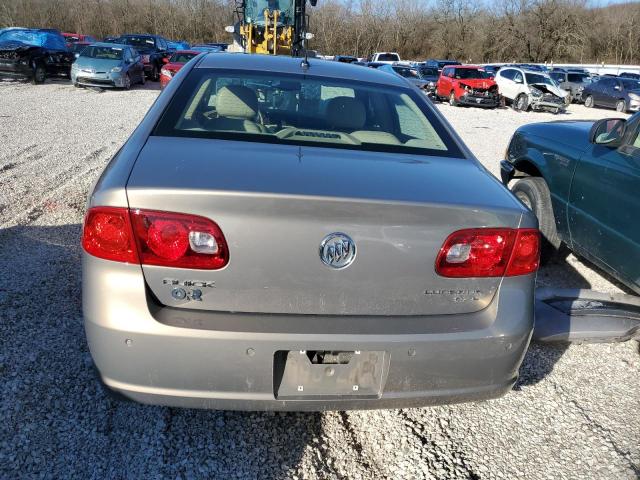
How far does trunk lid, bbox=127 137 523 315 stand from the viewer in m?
1.89

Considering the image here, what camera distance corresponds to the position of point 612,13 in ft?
224

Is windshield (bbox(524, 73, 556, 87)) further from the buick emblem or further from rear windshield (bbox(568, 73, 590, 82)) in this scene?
the buick emblem

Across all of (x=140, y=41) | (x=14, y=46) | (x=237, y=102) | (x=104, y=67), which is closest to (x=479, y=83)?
(x=104, y=67)

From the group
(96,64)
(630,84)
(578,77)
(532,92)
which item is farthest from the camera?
(578,77)

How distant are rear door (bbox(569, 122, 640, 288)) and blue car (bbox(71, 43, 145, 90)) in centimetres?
1756

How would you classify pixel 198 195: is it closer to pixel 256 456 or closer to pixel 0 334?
pixel 256 456

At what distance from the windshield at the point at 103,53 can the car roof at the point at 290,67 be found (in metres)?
17.6

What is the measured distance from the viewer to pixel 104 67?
1817cm

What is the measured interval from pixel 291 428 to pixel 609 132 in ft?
10.3

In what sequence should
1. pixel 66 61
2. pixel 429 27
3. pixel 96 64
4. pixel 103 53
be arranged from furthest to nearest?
1. pixel 429 27
2. pixel 66 61
3. pixel 103 53
4. pixel 96 64

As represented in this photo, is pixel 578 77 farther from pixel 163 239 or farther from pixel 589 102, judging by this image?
pixel 163 239

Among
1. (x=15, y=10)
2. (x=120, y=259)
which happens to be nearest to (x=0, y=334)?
(x=120, y=259)

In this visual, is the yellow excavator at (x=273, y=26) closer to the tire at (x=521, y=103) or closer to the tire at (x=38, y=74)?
the tire at (x=38, y=74)

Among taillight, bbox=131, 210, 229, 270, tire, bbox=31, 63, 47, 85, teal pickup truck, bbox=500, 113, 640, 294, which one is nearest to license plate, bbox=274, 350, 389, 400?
taillight, bbox=131, 210, 229, 270
